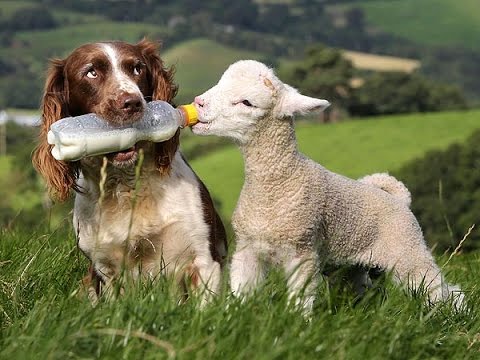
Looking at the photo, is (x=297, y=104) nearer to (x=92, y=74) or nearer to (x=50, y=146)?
(x=92, y=74)

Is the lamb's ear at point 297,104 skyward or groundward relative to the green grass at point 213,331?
skyward

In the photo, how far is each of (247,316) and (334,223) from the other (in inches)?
70.8

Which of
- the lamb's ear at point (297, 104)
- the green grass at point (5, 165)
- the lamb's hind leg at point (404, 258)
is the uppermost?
the lamb's ear at point (297, 104)

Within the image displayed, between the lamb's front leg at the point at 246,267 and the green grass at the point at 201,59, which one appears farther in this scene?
the green grass at the point at 201,59

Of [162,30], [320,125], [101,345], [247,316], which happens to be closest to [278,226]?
[247,316]

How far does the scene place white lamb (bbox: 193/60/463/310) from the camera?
5.44 m

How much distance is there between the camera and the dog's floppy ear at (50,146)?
243 inches

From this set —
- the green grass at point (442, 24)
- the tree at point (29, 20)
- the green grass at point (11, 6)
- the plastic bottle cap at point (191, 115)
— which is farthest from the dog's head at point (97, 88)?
the green grass at point (11, 6)

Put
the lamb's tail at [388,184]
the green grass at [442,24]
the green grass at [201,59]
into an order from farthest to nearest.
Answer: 1. the green grass at [442,24]
2. the green grass at [201,59]
3. the lamb's tail at [388,184]

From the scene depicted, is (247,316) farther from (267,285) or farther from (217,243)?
(217,243)

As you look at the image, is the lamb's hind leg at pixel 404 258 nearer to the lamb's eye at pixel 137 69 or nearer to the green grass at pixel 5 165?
the lamb's eye at pixel 137 69

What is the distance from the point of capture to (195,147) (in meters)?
90.6

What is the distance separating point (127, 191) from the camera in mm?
6301

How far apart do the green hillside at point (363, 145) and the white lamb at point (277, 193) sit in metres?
63.7
